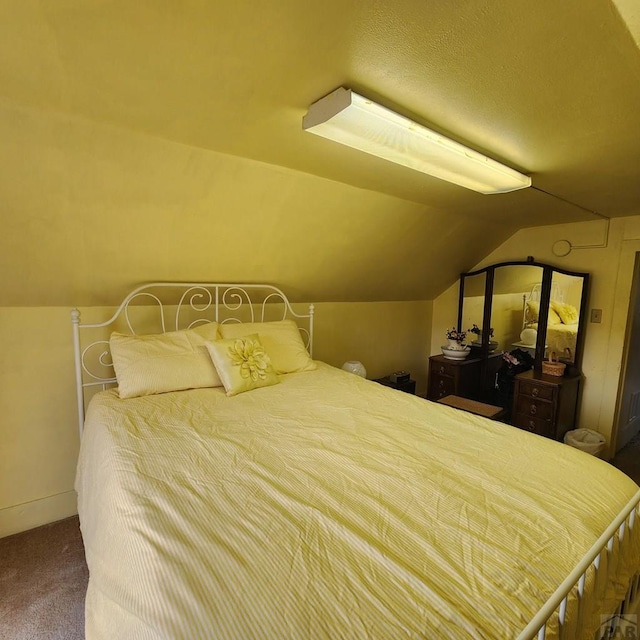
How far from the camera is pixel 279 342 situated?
251 centimetres

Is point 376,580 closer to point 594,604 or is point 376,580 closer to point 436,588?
point 436,588

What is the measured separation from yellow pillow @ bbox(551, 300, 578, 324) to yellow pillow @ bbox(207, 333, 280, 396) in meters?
2.63

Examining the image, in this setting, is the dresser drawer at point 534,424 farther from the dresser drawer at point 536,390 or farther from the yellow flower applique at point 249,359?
the yellow flower applique at point 249,359

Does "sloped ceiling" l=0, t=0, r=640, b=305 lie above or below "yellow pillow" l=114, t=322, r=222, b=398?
above

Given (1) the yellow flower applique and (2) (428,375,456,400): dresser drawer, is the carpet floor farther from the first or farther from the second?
(2) (428,375,456,400): dresser drawer

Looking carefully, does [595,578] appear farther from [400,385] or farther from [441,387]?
[441,387]

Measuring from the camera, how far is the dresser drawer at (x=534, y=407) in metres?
2.91

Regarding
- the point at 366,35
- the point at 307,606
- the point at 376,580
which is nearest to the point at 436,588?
the point at 376,580

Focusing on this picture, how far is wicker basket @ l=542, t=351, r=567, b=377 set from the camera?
3.07 metres

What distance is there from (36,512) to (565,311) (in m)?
4.21

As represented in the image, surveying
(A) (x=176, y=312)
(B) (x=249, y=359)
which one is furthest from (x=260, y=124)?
(A) (x=176, y=312)

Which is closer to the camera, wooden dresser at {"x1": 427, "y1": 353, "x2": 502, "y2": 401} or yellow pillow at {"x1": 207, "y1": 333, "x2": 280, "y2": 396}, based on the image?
yellow pillow at {"x1": 207, "y1": 333, "x2": 280, "y2": 396}

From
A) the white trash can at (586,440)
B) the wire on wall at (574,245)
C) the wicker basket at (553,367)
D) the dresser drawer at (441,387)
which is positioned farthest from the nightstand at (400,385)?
the wire on wall at (574,245)

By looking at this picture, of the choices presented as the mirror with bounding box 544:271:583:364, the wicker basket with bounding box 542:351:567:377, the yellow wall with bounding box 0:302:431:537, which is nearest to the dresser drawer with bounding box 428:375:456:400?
the wicker basket with bounding box 542:351:567:377
